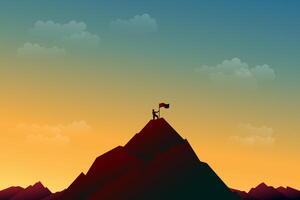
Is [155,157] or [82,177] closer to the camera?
[155,157]

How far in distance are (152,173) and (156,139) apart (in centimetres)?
1266

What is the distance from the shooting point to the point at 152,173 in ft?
392

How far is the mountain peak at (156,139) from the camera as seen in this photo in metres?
128

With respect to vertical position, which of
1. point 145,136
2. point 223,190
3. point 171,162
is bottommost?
point 223,190

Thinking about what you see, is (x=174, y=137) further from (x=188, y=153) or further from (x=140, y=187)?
(x=140, y=187)

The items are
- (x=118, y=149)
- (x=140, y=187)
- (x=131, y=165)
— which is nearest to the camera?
(x=140, y=187)

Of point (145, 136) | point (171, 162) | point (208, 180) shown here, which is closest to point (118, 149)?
point (145, 136)

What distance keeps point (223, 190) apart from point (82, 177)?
39286 millimetres

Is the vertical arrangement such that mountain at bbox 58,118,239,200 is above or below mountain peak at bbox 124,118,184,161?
below

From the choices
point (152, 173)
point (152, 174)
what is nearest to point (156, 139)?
point (152, 173)

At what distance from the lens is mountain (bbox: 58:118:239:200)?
114m

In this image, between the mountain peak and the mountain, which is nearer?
the mountain

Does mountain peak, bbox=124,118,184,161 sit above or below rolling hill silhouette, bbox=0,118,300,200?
above

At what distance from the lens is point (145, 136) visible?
431 feet
